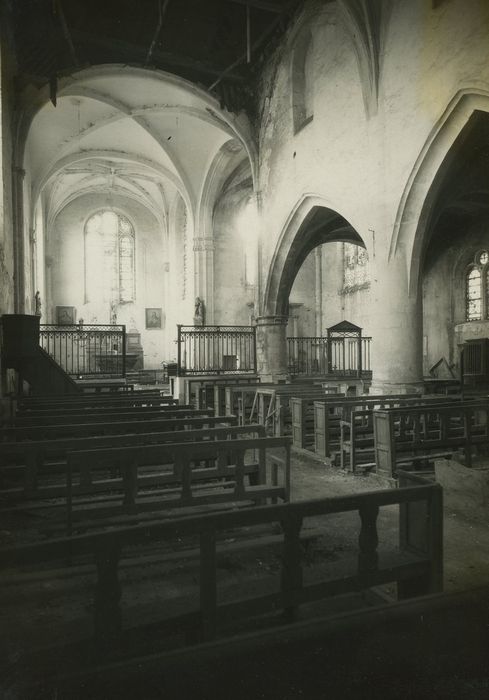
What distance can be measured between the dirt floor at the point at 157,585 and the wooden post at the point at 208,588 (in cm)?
17

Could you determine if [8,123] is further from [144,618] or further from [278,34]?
[144,618]

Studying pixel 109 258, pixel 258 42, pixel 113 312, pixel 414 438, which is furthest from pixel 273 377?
pixel 109 258

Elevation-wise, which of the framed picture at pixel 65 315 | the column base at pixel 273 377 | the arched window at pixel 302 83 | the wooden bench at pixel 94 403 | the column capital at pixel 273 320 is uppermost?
the arched window at pixel 302 83

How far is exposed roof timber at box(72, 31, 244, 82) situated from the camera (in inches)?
481

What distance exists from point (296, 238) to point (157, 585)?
11.1 m

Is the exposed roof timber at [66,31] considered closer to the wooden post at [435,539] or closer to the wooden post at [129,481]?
the wooden post at [129,481]

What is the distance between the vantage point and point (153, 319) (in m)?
25.2

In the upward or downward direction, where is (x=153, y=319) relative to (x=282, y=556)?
upward

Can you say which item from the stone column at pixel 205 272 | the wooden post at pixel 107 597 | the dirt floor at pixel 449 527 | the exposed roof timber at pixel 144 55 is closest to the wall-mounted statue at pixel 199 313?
the stone column at pixel 205 272

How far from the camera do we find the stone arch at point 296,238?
40.4 ft

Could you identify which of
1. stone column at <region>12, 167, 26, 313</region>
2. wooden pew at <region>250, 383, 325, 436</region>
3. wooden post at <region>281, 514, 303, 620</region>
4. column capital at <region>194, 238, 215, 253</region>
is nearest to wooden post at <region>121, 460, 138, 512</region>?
wooden post at <region>281, 514, 303, 620</region>

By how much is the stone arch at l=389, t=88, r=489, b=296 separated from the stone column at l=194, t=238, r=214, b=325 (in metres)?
11.2

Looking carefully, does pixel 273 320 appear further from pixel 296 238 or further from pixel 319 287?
pixel 319 287

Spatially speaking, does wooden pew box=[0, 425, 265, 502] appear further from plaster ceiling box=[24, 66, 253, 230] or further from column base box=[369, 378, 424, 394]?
plaster ceiling box=[24, 66, 253, 230]
